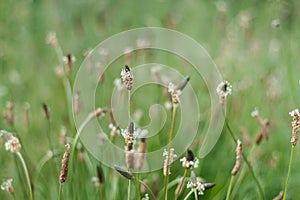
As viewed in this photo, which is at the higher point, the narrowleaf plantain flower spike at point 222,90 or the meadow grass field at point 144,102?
the meadow grass field at point 144,102

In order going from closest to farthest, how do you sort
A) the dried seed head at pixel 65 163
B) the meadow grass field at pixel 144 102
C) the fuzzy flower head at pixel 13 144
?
the dried seed head at pixel 65 163 < the fuzzy flower head at pixel 13 144 < the meadow grass field at pixel 144 102

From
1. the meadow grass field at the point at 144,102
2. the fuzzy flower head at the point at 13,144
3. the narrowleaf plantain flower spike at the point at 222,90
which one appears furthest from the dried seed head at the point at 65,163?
the narrowleaf plantain flower spike at the point at 222,90

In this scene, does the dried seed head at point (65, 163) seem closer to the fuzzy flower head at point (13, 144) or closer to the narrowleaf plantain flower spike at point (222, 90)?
the fuzzy flower head at point (13, 144)

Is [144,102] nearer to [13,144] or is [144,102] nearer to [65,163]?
[13,144]

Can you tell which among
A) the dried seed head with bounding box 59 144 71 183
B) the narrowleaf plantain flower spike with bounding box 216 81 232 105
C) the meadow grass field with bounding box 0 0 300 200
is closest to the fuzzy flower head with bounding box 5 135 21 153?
the meadow grass field with bounding box 0 0 300 200

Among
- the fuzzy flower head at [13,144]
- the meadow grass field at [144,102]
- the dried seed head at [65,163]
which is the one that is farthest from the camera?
the meadow grass field at [144,102]

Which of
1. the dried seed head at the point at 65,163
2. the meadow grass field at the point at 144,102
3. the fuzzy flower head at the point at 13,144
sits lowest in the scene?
the dried seed head at the point at 65,163

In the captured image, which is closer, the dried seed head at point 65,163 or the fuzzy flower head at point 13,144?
the dried seed head at point 65,163

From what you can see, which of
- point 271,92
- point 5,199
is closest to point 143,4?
point 271,92

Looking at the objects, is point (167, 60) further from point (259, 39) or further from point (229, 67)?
point (259, 39)
